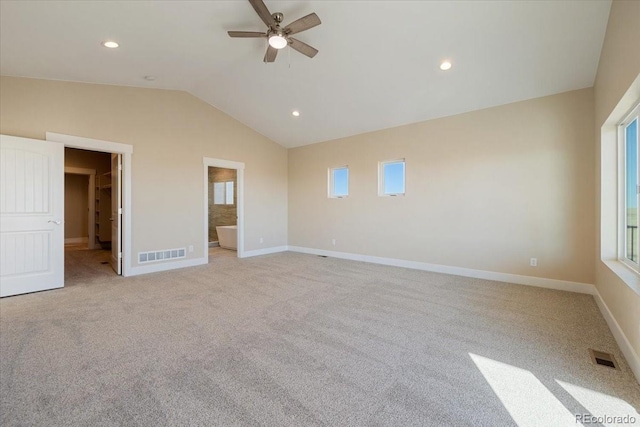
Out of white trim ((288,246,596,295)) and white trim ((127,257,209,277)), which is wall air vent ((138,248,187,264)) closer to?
white trim ((127,257,209,277))

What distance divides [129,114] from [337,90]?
11.5 ft

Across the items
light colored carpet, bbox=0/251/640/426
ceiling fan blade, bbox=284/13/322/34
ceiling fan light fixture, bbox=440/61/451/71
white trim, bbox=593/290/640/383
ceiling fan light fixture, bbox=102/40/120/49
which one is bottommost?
light colored carpet, bbox=0/251/640/426

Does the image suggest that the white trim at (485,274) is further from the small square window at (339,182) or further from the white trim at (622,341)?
the small square window at (339,182)

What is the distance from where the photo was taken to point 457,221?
15.7ft

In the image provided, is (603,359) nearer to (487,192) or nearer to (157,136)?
(487,192)

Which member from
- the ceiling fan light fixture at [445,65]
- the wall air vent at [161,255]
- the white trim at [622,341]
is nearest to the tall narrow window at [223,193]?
the wall air vent at [161,255]

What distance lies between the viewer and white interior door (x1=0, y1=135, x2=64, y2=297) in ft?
11.7

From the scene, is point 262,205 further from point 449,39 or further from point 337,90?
point 449,39

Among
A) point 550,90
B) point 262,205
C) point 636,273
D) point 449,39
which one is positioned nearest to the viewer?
point 636,273

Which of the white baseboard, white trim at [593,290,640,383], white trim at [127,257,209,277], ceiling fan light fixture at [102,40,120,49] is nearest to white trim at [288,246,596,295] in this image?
white trim at [593,290,640,383]

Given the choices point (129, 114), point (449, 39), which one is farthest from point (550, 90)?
point (129, 114)

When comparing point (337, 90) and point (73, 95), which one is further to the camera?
point (337, 90)

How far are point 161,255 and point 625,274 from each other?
6.23 meters

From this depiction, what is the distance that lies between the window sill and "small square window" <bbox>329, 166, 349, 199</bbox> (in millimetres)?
4306
